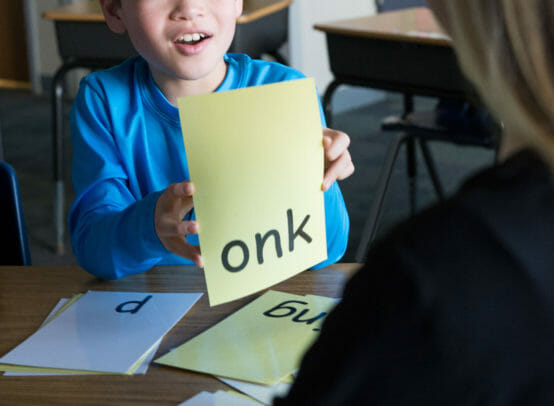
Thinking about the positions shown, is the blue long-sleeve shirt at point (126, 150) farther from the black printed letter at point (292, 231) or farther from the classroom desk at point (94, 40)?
the classroom desk at point (94, 40)

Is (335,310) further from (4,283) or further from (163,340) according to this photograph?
(4,283)

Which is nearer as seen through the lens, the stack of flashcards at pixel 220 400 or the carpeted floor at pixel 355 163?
the stack of flashcards at pixel 220 400

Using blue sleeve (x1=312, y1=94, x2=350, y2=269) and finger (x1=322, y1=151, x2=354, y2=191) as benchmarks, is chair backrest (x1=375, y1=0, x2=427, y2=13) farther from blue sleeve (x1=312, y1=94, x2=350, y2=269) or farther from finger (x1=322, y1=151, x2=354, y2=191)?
finger (x1=322, y1=151, x2=354, y2=191)

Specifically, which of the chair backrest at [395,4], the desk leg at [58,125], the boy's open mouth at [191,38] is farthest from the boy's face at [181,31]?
the chair backrest at [395,4]

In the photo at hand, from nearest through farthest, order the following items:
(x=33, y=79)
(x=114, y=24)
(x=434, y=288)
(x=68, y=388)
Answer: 1. (x=434, y=288)
2. (x=68, y=388)
3. (x=114, y=24)
4. (x=33, y=79)

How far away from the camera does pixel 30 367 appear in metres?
0.73

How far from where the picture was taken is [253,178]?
76 centimetres

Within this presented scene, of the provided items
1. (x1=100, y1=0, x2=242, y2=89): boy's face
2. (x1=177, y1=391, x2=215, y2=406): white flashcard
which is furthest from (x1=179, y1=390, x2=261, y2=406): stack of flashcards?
(x1=100, y1=0, x2=242, y2=89): boy's face

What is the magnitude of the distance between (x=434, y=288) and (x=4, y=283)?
2.30ft

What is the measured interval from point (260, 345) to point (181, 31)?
435 mm

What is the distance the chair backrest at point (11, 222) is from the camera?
1140 millimetres

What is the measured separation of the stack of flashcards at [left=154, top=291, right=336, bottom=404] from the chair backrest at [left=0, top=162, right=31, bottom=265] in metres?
0.48

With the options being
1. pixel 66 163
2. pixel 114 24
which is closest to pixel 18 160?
pixel 66 163

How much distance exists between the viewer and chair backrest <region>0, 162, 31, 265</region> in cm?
114
